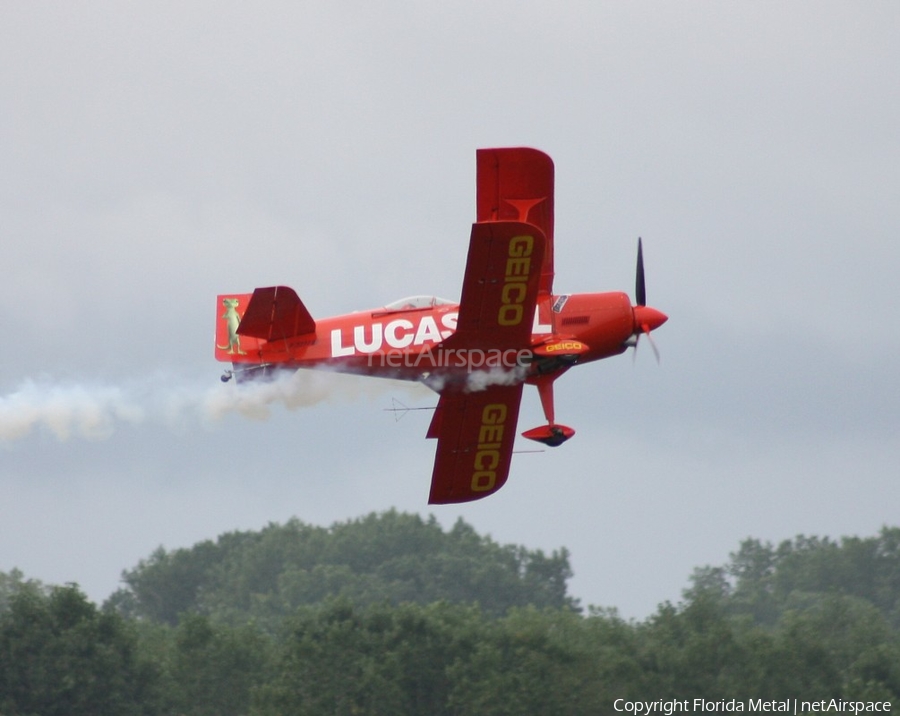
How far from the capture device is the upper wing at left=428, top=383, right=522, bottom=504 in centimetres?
2225

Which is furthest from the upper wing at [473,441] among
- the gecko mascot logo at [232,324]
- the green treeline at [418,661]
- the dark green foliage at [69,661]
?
the dark green foliage at [69,661]

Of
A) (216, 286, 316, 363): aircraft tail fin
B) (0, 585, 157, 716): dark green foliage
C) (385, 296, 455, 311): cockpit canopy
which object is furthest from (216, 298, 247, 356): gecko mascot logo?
(0, 585, 157, 716): dark green foliage

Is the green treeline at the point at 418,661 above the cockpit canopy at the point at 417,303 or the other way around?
the other way around

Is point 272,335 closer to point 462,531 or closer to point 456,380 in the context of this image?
point 456,380

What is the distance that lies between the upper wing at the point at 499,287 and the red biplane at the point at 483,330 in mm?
18

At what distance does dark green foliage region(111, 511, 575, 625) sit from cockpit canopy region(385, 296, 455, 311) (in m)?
59.2

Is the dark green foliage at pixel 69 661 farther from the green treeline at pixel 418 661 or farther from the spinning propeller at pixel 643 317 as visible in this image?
the spinning propeller at pixel 643 317

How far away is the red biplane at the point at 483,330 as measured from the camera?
68.5ft

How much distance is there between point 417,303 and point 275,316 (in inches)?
74.2

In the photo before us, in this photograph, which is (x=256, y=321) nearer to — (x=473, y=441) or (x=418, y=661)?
(x=473, y=441)

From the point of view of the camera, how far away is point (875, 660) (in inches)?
1629

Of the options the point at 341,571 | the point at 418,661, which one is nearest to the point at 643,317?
the point at 418,661

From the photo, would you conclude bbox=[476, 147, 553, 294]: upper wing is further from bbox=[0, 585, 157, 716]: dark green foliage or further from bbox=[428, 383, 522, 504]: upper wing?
bbox=[0, 585, 157, 716]: dark green foliage

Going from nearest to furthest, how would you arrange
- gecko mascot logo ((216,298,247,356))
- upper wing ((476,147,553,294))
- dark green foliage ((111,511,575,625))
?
upper wing ((476,147,553,294)) → gecko mascot logo ((216,298,247,356)) → dark green foliage ((111,511,575,625))
